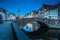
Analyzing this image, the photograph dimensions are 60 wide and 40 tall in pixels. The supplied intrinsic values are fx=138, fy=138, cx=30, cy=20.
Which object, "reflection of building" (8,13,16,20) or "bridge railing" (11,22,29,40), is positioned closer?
"bridge railing" (11,22,29,40)

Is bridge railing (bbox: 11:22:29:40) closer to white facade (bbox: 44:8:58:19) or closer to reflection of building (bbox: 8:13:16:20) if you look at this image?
reflection of building (bbox: 8:13:16:20)

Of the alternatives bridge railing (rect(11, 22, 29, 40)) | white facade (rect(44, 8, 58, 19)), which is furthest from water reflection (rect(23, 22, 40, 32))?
white facade (rect(44, 8, 58, 19))

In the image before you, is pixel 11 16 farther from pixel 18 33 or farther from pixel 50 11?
pixel 50 11

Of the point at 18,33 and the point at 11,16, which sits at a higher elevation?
the point at 11,16

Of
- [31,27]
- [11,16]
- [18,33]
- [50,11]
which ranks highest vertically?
[50,11]

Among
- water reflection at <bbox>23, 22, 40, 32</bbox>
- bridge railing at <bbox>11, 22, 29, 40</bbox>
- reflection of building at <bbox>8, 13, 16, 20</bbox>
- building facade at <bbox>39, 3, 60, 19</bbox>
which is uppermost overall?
building facade at <bbox>39, 3, 60, 19</bbox>

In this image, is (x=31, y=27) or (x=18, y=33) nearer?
Answer: (x=18, y=33)

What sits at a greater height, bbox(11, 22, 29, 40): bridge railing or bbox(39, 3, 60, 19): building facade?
bbox(39, 3, 60, 19): building facade

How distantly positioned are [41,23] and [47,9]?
35 centimetres

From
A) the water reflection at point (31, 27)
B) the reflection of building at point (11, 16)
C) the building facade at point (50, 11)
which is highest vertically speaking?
the building facade at point (50, 11)

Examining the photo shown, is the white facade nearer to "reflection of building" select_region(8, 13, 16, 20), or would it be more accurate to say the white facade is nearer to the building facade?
the building facade

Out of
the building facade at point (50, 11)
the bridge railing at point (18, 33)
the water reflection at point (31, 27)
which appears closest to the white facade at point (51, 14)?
the building facade at point (50, 11)

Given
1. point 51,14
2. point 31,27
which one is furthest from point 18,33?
point 51,14

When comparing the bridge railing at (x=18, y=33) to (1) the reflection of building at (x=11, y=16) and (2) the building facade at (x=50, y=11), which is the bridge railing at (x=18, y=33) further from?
(2) the building facade at (x=50, y=11)
